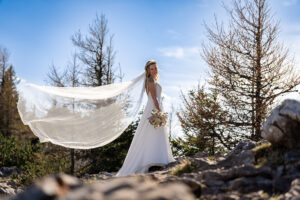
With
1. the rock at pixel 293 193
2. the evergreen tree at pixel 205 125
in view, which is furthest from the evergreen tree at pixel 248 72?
the rock at pixel 293 193

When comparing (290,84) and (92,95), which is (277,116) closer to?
(92,95)

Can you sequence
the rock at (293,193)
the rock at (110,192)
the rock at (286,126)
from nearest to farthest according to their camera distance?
the rock at (110,192)
the rock at (293,193)
the rock at (286,126)

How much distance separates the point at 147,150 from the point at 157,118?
843 millimetres

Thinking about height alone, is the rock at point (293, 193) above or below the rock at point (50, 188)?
below

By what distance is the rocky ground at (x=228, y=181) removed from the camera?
2.29 metres

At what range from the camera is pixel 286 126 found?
5234mm

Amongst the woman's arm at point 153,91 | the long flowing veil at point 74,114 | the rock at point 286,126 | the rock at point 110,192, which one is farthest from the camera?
the woman's arm at point 153,91

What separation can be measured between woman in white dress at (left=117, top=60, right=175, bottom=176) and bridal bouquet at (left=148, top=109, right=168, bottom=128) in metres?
0.15

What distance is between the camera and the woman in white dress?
7273mm

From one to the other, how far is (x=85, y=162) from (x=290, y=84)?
33.5ft

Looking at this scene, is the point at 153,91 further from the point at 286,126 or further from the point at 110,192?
the point at 110,192

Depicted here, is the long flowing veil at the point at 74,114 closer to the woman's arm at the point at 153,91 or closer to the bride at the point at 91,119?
the bride at the point at 91,119

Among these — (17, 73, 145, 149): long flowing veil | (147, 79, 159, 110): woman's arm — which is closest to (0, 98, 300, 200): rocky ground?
(147, 79, 159, 110): woman's arm

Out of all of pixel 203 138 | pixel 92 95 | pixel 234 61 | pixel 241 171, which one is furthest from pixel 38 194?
pixel 234 61
